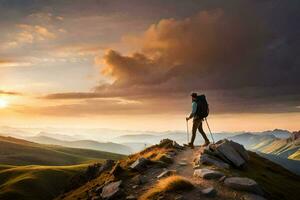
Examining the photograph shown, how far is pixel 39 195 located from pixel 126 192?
105 m

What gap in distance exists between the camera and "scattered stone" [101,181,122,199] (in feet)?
79.9

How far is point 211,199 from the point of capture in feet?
69.7

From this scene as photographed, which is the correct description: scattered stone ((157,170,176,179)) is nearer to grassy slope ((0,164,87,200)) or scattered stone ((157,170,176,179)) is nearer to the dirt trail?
the dirt trail

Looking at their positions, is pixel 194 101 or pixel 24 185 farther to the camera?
pixel 24 185

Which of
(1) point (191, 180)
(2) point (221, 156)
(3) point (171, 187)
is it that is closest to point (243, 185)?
(1) point (191, 180)

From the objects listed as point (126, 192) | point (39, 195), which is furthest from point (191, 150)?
point (39, 195)

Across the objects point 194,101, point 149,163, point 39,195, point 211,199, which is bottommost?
point 39,195

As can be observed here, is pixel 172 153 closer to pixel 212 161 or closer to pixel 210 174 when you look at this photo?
pixel 212 161

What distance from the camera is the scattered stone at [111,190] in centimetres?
2434

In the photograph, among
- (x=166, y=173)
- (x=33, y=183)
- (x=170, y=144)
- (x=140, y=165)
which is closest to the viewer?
(x=166, y=173)

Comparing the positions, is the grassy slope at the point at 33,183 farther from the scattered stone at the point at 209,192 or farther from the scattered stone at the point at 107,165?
the scattered stone at the point at 209,192

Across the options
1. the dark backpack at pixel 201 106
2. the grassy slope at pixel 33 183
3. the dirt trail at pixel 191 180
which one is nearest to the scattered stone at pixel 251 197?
the dirt trail at pixel 191 180

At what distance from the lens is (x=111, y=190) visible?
2542 cm

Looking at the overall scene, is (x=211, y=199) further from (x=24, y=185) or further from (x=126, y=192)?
(x=24, y=185)
